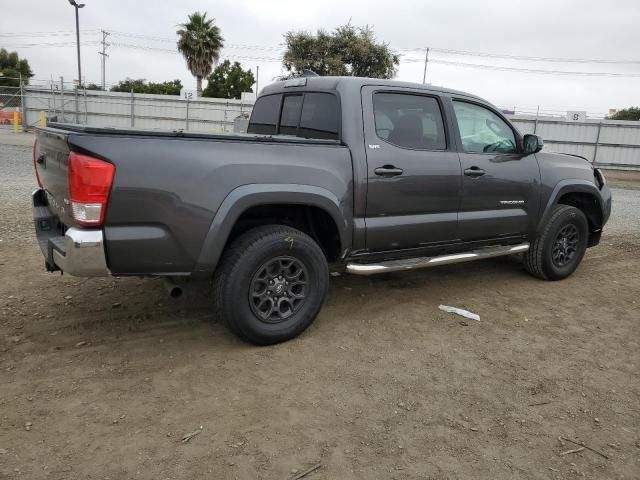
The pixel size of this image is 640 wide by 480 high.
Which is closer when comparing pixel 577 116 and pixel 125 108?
pixel 577 116

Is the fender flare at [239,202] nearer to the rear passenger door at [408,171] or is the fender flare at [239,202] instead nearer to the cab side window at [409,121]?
the rear passenger door at [408,171]

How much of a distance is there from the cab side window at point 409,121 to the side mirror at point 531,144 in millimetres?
985

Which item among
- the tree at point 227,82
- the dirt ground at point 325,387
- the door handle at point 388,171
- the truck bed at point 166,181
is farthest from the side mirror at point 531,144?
the tree at point 227,82

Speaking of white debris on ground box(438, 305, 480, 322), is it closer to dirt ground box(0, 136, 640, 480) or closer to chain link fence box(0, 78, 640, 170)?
dirt ground box(0, 136, 640, 480)


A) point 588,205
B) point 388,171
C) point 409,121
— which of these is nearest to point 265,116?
point 409,121

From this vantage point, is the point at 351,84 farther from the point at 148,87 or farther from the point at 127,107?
the point at 148,87

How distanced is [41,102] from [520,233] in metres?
25.5

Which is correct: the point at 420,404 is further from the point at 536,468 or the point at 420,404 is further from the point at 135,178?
the point at 135,178

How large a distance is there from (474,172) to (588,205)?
6.69 feet

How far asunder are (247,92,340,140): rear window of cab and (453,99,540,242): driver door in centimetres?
119

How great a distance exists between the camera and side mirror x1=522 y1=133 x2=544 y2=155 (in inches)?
194

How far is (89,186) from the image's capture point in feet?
9.79

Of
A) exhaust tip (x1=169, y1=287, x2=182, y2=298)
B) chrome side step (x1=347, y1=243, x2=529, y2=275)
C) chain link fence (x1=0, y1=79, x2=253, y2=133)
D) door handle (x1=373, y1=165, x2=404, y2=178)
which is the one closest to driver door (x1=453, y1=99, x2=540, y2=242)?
chrome side step (x1=347, y1=243, x2=529, y2=275)

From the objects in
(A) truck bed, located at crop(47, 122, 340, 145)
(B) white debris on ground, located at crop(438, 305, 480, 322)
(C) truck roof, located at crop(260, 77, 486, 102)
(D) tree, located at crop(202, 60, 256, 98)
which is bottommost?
(B) white debris on ground, located at crop(438, 305, 480, 322)
